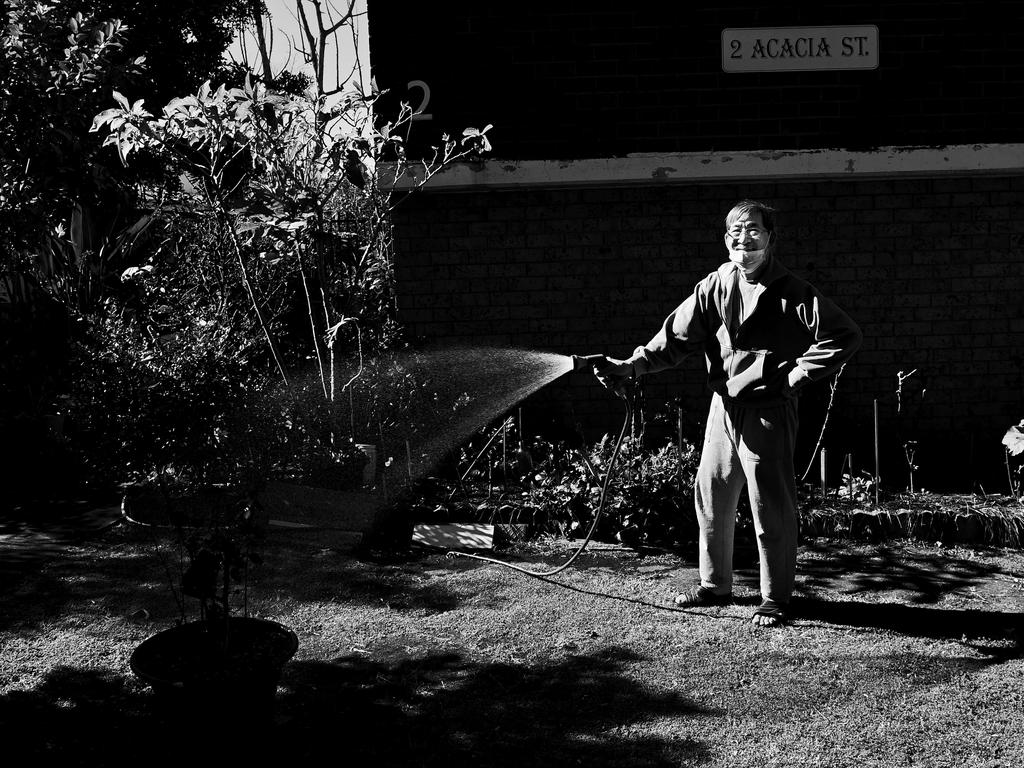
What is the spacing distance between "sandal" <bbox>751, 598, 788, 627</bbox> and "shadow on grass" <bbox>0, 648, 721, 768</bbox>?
0.72m

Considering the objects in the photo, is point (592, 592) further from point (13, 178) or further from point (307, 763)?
point (13, 178)

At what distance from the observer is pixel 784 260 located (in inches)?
307

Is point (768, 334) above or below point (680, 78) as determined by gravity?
below

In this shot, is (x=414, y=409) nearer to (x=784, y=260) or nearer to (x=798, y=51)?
(x=784, y=260)

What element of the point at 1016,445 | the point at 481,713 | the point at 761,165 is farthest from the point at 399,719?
the point at 761,165

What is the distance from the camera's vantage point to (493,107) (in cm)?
771

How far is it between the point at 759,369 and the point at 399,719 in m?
2.13

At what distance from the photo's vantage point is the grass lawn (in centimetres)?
358

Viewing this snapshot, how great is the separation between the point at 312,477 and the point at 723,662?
3.36m

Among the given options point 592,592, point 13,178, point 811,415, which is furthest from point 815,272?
point 13,178

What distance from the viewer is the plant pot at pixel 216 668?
10.9 ft

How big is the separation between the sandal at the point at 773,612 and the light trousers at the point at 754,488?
0.03 metres

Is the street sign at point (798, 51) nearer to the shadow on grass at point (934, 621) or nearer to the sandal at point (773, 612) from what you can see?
the shadow on grass at point (934, 621)

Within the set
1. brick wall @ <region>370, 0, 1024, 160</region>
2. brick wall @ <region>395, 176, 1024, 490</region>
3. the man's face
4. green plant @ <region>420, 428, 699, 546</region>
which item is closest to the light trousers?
the man's face
